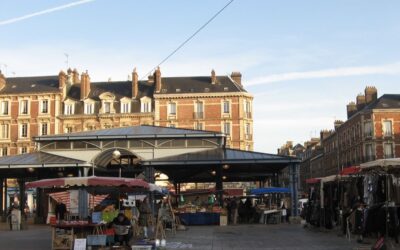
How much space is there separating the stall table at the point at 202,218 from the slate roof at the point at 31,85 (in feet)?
124

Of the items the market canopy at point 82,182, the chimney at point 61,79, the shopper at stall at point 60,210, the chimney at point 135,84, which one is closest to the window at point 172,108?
the chimney at point 135,84

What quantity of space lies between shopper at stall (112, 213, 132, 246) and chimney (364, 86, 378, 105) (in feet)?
176

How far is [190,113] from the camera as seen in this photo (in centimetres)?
5997

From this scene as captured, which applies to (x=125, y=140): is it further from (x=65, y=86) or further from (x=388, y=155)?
(x=388, y=155)

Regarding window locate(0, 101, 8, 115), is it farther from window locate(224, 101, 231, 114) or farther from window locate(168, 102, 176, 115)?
window locate(224, 101, 231, 114)

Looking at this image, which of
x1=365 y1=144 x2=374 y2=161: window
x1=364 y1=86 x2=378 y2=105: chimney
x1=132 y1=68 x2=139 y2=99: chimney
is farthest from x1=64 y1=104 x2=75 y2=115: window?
x1=364 y1=86 x2=378 y2=105: chimney

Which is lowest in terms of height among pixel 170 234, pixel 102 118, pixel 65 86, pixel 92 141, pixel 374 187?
pixel 170 234

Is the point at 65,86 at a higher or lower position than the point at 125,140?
higher

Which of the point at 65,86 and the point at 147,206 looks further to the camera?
the point at 65,86

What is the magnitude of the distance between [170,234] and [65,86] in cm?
4424

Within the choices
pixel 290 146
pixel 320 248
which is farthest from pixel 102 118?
pixel 290 146

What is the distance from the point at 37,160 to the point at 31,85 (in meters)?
37.5

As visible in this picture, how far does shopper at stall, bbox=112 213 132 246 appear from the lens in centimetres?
1486

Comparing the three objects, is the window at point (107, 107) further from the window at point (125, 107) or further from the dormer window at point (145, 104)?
the dormer window at point (145, 104)
